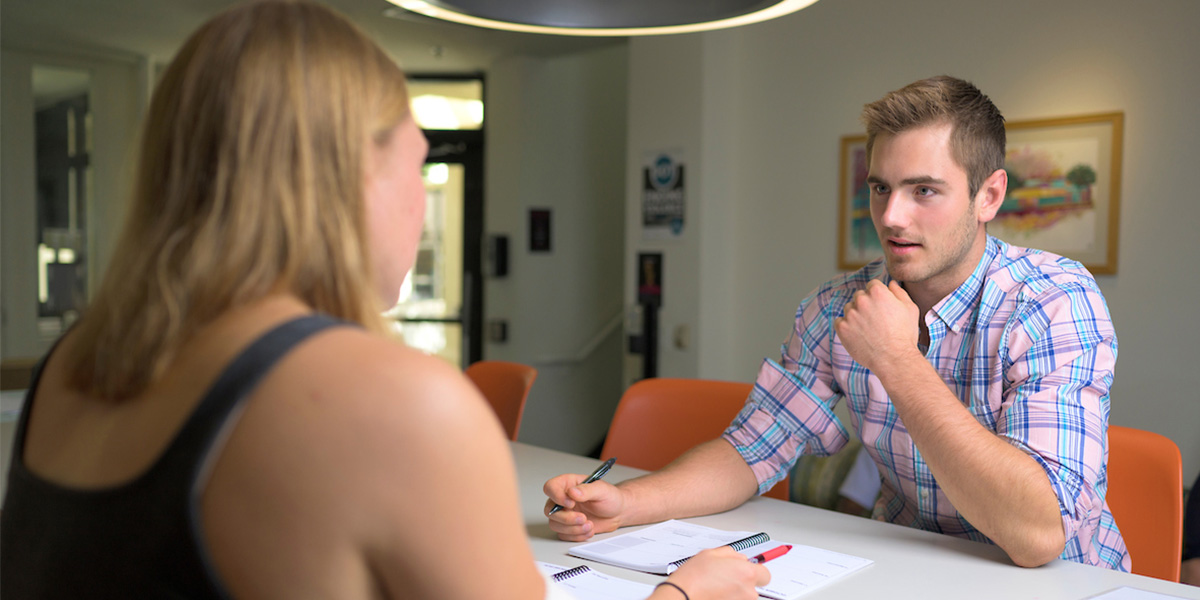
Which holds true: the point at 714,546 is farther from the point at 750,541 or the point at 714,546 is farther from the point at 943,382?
the point at 943,382

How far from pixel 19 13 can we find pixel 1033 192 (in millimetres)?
5222

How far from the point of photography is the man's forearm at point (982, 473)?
4.28 feet

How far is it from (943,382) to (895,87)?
269 cm

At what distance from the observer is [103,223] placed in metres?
6.36

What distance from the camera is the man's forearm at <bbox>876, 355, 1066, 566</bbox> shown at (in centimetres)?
131

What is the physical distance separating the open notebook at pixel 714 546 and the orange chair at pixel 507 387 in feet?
3.63

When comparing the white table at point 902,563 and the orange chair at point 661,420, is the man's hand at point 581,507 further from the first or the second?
the orange chair at point 661,420

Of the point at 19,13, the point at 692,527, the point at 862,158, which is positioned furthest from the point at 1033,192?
the point at 19,13

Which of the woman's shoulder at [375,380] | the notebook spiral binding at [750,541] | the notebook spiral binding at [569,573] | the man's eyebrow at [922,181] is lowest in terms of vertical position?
the notebook spiral binding at [569,573]

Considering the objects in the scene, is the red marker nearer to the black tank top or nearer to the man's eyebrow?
the man's eyebrow

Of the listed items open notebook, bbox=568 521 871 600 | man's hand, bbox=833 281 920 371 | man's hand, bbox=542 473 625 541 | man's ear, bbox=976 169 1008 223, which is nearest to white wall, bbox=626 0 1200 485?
man's ear, bbox=976 169 1008 223

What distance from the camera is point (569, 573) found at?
1272 mm

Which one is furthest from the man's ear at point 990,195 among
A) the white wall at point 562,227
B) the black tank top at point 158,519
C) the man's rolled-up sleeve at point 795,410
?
the white wall at point 562,227

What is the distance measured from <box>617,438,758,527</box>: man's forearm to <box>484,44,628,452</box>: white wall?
401cm
